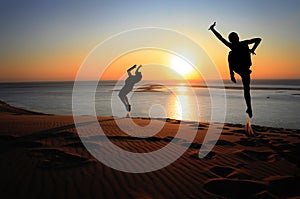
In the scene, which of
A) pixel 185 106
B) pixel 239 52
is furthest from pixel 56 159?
pixel 185 106

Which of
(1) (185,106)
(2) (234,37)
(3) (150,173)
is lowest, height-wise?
(3) (150,173)

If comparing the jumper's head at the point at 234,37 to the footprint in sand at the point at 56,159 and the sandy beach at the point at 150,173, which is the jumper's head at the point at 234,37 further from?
the footprint in sand at the point at 56,159

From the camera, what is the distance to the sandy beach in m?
4.77

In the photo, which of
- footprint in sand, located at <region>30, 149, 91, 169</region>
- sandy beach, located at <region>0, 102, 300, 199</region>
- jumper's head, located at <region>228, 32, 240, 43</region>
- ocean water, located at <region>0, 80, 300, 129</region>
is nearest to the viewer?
sandy beach, located at <region>0, 102, 300, 199</region>

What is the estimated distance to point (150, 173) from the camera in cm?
582

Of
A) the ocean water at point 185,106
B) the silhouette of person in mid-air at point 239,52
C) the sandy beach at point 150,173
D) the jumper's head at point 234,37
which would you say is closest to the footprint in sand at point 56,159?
the sandy beach at point 150,173

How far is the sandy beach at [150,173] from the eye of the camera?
15.7 ft

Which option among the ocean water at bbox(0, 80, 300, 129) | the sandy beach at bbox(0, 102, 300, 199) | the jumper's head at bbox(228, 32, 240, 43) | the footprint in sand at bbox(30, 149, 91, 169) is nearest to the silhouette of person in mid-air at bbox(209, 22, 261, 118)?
the jumper's head at bbox(228, 32, 240, 43)

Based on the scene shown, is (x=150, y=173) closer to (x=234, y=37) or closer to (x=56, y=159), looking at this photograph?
(x=56, y=159)

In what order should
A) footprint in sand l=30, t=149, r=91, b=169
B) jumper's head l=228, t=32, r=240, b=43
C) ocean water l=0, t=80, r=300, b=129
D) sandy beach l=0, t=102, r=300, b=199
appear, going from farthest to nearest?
ocean water l=0, t=80, r=300, b=129 < jumper's head l=228, t=32, r=240, b=43 < footprint in sand l=30, t=149, r=91, b=169 < sandy beach l=0, t=102, r=300, b=199

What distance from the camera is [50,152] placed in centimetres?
714

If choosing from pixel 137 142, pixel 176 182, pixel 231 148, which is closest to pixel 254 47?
pixel 231 148

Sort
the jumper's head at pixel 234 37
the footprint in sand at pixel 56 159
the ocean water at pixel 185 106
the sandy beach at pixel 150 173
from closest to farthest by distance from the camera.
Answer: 1. the sandy beach at pixel 150 173
2. the footprint in sand at pixel 56 159
3. the jumper's head at pixel 234 37
4. the ocean water at pixel 185 106

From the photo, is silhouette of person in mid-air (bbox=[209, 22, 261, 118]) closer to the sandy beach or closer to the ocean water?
the sandy beach
